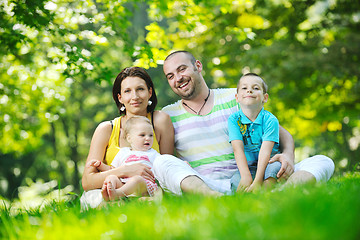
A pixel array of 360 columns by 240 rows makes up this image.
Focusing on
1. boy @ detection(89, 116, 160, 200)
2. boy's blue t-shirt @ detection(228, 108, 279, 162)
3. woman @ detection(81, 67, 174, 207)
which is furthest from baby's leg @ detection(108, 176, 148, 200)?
boy's blue t-shirt @ detection(228, 108, 279, 162)

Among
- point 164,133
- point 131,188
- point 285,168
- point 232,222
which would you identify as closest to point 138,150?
point 164,133

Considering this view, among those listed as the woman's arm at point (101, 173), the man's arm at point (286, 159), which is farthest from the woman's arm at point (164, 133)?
the man's arm at point (286, 159)

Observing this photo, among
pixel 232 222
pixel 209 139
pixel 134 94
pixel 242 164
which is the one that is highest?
pixel 134 94

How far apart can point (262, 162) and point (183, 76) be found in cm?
140

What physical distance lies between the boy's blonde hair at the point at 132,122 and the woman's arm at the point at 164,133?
0.20 metres

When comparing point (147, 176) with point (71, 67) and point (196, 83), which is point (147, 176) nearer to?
point (196, 83)

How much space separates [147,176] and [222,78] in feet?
29.7

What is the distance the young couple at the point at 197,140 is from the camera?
3215mm

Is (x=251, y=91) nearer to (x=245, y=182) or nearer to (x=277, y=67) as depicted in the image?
(x=245, y=182)

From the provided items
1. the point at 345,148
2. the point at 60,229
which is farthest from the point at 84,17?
the point at 345,148

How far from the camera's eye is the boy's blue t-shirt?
350 centimetres

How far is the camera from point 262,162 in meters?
3.29

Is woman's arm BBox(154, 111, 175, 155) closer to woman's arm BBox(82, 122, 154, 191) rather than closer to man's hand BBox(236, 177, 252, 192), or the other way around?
woman's arm BBox(82, 122, 154, 191)

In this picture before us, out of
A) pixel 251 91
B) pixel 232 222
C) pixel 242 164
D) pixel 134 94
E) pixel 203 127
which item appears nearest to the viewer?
pixel 232 222
